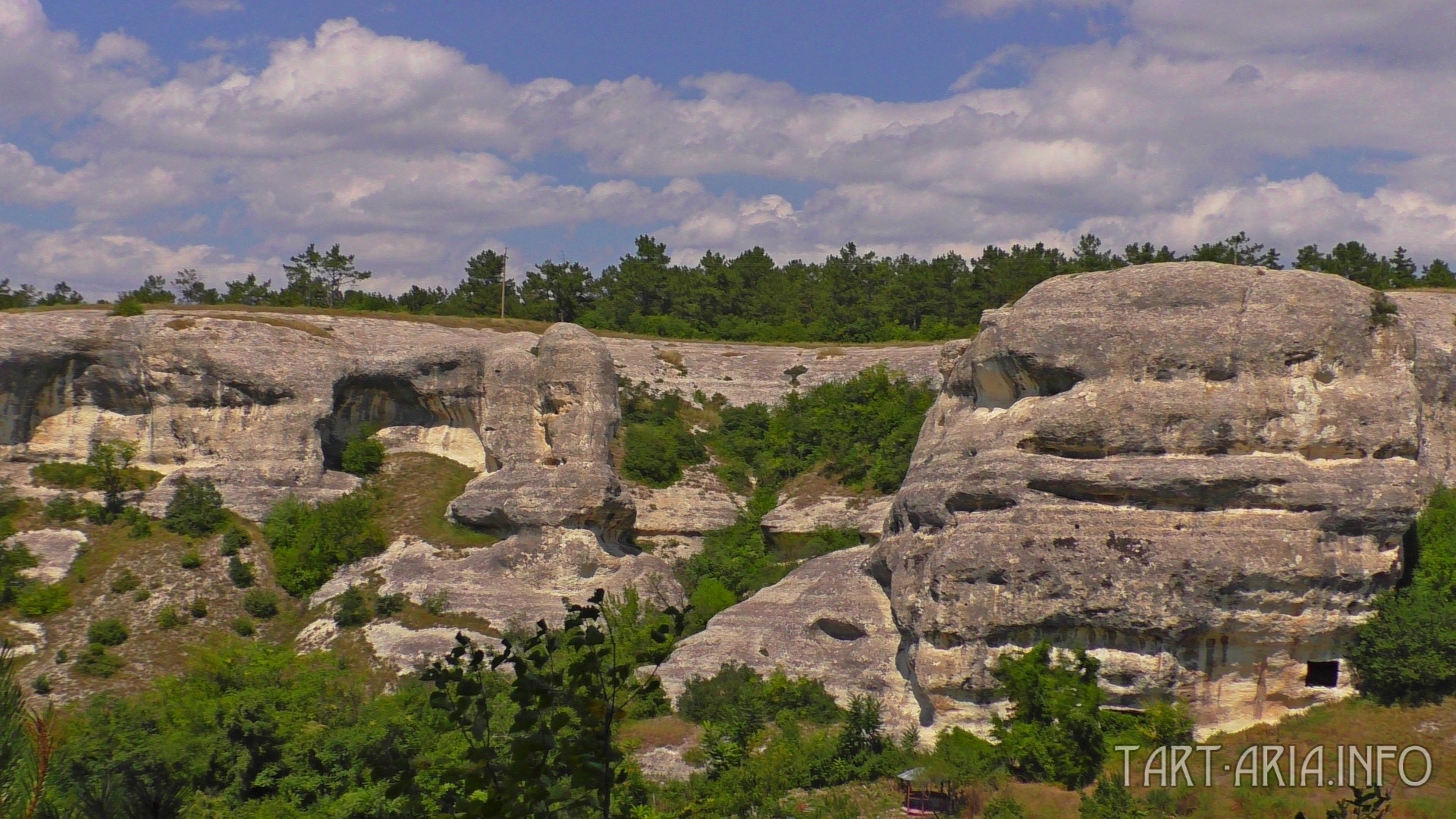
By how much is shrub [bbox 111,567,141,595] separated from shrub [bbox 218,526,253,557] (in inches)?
114

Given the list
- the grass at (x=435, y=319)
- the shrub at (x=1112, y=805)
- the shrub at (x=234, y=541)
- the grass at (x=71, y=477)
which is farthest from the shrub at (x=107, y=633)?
the shrub at (x=1112, y=805)

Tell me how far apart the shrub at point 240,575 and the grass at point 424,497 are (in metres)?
4.81

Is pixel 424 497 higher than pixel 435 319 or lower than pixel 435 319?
lower

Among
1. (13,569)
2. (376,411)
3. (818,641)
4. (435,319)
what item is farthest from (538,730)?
(435,319)

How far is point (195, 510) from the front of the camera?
44.9 metres

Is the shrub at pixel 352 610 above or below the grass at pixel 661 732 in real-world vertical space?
above

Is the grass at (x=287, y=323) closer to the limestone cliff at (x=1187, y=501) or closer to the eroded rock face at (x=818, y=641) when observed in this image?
the eroded rock face at (x=818, y=641)

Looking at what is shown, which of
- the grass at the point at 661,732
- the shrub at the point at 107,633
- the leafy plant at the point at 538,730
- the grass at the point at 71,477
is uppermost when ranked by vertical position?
the leafy plant at the point at 538,730

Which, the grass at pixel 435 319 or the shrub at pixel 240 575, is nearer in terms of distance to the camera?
the shrub at pixel 240 575

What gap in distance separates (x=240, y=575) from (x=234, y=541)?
4.74 ft

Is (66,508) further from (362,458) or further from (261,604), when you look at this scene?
(362,458)

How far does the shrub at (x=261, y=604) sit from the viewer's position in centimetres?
4238

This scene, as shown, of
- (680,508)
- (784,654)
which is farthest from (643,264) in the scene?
(784,654)

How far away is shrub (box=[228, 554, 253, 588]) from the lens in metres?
43.2
